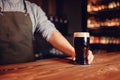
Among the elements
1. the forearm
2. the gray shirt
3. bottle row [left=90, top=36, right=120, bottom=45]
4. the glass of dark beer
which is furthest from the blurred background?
the glass of dark beer

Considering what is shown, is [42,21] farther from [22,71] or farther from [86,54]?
[22,71]

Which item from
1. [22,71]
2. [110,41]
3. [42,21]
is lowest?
[110,41]

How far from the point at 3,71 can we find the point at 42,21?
1159 millimetres

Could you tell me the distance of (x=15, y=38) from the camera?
2271 mm

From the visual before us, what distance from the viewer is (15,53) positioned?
2260mm

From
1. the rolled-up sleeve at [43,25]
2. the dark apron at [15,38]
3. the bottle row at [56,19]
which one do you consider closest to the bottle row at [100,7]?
the bottle row at [56,19]

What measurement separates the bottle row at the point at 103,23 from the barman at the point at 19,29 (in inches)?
130

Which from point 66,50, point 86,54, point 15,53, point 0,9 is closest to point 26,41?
point 15,53

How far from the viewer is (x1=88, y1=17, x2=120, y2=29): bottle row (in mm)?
5348

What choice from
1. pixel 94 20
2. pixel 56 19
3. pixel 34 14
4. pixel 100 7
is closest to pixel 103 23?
pixel 94 20

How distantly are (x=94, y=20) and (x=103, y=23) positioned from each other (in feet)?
0.92

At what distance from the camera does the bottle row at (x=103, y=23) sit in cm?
535

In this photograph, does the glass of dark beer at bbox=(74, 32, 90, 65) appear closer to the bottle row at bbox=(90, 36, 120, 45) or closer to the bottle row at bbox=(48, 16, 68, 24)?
the bottle row at bbox=(48, 16, 68, 24)

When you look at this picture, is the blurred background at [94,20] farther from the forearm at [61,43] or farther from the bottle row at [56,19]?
the forearm at [61,43]
